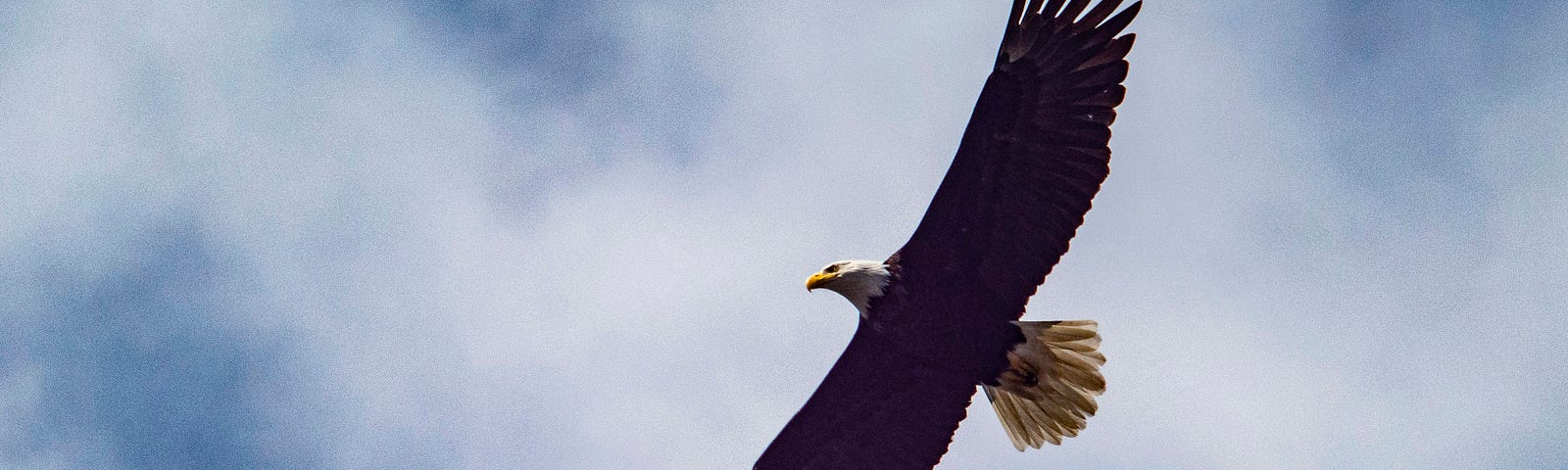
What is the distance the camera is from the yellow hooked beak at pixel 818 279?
11.3 m

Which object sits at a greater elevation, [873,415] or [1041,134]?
[1041,134]

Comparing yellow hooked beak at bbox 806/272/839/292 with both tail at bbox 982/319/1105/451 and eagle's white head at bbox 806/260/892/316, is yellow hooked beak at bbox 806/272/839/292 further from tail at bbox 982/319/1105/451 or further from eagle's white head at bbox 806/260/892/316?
tail at bbox 982/319/1105/451

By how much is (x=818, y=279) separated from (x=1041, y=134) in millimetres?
2029

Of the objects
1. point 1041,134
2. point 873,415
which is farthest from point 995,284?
point 873,415

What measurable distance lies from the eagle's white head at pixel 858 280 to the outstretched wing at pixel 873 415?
24 cm

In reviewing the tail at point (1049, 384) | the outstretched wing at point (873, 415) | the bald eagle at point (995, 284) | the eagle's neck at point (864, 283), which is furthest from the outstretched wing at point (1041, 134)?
the outstretched wing at point (873, 415)

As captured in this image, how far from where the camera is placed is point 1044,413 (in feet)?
38.2

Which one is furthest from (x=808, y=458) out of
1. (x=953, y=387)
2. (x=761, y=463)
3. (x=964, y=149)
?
(x=964, y=149)

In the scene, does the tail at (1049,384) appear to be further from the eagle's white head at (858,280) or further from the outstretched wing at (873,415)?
the eagle's white head at (858,280)

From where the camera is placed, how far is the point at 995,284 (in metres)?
10.7

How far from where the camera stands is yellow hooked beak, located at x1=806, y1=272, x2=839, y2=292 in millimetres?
11317

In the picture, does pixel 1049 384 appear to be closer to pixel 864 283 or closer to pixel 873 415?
pixel 873 415

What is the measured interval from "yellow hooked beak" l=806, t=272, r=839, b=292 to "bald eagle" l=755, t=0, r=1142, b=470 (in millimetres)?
15

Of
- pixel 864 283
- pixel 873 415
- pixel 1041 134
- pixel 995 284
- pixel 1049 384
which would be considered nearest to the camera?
pixel 1041 134
